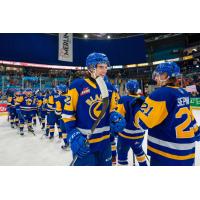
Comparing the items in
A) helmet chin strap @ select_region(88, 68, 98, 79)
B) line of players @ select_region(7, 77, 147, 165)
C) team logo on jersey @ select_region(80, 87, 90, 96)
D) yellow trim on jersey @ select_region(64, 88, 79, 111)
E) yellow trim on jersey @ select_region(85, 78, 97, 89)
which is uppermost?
helmet chin strap @ select_region(88, 68, 98, 79)

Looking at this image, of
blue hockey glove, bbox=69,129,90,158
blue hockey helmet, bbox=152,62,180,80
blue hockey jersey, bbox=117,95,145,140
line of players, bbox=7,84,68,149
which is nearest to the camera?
blue hockey glove, bbox=69,129,90,158

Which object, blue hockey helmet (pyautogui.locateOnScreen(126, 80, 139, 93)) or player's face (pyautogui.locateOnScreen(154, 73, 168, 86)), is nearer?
player's face (pyautogui.locateOnScreen(154, 73, 168, 86))

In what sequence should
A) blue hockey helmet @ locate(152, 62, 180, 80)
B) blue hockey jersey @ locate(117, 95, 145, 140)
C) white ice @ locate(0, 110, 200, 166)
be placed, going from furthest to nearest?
white ice @ locate(0, 110, 200, 166)
blue hockey jersey @ locate(117, 95, 145, 140)
blue hockey helmet @ locate(152, 62, 180, 80)

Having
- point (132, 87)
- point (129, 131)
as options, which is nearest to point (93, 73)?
point (132, 87)

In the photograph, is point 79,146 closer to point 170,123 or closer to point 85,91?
point 85,91

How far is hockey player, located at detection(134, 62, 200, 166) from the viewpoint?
153 cm

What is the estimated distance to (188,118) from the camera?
1596 mm

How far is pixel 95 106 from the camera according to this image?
5.58 feet

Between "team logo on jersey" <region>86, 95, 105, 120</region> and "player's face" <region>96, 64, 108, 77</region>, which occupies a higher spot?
"player's face" <region>96, 64, 108, 77</region>

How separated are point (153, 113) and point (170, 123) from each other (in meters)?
0.16

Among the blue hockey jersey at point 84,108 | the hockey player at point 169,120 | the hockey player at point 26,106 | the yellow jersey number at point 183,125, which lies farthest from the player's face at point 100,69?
the hockey player at point 26,106

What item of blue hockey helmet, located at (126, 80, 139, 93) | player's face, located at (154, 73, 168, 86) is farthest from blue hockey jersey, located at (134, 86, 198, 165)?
blue hockey helmet, located at (126, 80, 139, 93)

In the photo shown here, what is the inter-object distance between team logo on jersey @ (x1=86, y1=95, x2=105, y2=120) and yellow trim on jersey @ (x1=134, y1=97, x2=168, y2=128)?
358 millimetres

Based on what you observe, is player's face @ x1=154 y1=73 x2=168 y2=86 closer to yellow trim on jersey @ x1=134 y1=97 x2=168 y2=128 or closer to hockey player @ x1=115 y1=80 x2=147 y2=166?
yellow trim on jersey @ x1=134 y1=97 x2=168 y2=128
